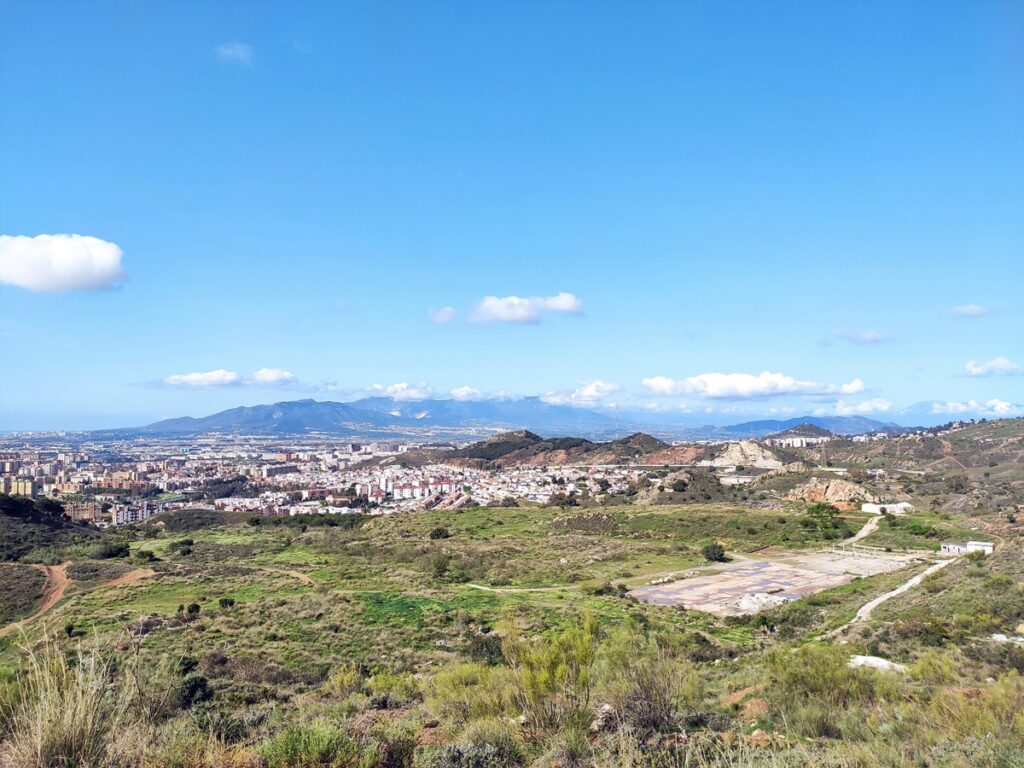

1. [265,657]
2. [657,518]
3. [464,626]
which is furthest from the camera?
[657,518]

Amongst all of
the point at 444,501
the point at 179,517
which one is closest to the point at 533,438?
the point at 444,501

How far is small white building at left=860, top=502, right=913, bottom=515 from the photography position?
50938 millimetres

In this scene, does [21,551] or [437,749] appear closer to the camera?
[437,749]

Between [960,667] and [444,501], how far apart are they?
226 ft

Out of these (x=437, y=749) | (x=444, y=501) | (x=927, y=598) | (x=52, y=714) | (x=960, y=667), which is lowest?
(x=444, y=501)

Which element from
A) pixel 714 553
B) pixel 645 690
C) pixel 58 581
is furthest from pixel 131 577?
pixel 714 553

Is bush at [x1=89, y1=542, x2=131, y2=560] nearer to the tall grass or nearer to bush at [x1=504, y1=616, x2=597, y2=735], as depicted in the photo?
bush at [x1=504, y1=616, x2=597, y2=735]

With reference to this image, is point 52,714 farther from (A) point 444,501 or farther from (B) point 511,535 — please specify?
(A) point 444,501

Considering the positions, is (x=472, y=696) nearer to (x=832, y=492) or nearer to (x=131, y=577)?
(x=131, y=577)

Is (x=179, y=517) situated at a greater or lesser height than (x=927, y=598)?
lesser

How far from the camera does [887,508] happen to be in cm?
5200

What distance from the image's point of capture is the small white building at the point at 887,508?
2005 inches

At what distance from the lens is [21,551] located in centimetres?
3859

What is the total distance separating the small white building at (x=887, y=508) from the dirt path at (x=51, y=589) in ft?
189
